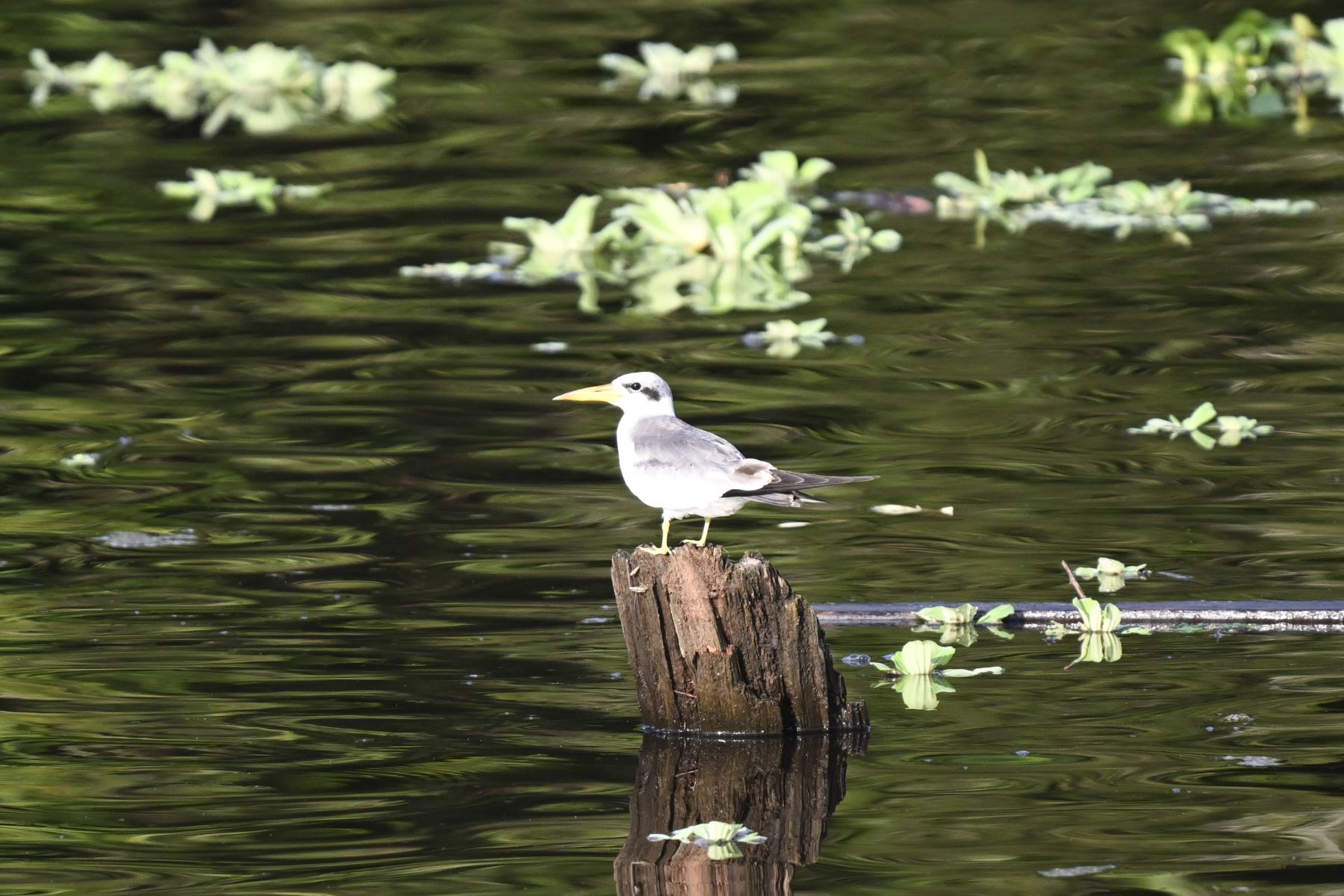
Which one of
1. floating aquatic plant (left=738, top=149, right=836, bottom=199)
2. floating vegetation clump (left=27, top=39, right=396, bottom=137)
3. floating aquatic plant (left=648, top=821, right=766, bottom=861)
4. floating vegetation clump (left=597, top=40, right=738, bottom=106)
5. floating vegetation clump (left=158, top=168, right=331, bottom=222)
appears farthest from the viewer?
floating vegetation clump (left=597, top=40, right=738, bottom=106)

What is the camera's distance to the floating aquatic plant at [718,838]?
588 centimetres

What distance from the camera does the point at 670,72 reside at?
20875 millimetres

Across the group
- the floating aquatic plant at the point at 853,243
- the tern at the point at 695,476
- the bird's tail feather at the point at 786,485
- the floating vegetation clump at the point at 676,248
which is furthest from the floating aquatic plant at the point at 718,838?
the floating aquatic plant at the point at 853,243

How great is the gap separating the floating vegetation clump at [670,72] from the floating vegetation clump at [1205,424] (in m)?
9.92

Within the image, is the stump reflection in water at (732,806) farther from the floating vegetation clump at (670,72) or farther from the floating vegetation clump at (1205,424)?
the floating vegetation clump at (670,72)

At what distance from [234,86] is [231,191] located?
3.84 meters

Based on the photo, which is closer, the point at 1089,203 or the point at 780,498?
the point at 780,498

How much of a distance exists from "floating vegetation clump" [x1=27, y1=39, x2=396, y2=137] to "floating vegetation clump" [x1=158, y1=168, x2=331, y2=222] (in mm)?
2610

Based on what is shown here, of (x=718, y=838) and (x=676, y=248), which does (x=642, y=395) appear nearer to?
(x=718, y=838)

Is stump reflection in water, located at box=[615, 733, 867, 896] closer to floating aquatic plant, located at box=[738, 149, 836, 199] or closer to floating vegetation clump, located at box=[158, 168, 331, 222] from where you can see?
floating aquatic plant, located at box=[738, 149, 836, 199]

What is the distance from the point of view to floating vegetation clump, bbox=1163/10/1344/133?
19797 mm

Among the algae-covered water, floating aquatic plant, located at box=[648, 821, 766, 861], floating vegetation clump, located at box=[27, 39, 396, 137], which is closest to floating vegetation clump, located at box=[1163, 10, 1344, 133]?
the algae-covered water

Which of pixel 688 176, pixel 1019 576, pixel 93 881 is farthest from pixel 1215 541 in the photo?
pixel 688 176

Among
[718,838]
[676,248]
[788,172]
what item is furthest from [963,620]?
[788,172]
